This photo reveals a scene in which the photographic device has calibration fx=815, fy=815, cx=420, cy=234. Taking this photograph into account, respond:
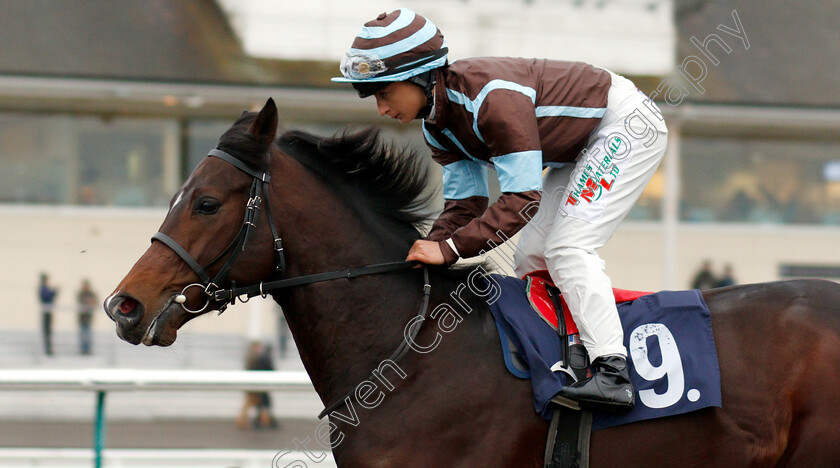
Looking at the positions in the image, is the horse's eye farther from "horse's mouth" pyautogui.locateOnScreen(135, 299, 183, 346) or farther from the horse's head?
"horse's mouth" pyautogui.locateOnScreen(135, 299, 183, 346)

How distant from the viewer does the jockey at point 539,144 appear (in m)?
2.45

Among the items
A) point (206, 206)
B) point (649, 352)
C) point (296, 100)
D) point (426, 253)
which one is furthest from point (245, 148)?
point (296, 100)

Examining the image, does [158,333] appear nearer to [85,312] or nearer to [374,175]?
[374,175]

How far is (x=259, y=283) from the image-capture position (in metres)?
2.47

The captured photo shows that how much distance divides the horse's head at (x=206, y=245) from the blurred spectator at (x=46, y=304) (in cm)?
757

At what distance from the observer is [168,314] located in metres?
2.36

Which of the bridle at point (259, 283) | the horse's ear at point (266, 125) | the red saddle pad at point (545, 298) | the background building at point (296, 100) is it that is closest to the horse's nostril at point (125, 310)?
the bridle at point (259, 283)

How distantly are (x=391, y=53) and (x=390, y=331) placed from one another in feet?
2.82

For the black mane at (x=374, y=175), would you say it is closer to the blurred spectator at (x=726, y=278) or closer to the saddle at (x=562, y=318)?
the saddle at (x=562, y=318)

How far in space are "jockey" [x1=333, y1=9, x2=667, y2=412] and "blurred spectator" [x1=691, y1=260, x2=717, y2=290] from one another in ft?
28.5

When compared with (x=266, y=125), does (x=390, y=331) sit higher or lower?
lower

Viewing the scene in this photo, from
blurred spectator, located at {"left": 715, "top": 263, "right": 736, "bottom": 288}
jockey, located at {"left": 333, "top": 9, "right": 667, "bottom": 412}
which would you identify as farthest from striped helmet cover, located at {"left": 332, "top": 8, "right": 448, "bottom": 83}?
blurred spectator, located at {"left": 715, "top": 263, "right": 736, "bottom": 288}

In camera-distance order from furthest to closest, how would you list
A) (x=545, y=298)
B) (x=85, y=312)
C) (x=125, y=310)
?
1. (x=85, y=312)
2. (x=545, y=298)
3. (x=125, y=310)

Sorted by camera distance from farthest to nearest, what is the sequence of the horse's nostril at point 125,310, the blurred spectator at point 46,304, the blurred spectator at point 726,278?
the blurred spectator at point 726,278 → the blurred spectator at point 46,304 → the horse's nostril at point 125,310
